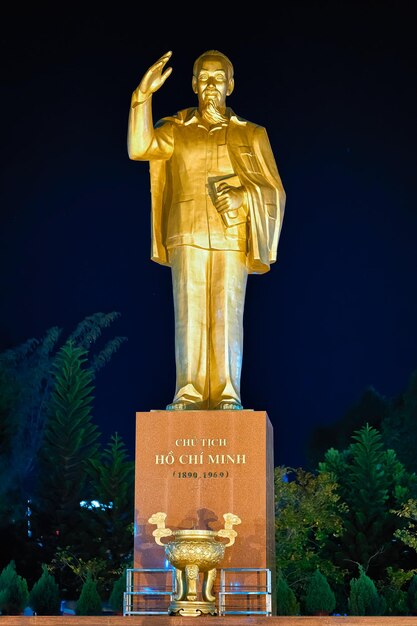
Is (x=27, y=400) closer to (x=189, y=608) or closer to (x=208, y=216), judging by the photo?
(x=208, y=216)

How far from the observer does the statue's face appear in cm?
936

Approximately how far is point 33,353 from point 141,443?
13.4 m

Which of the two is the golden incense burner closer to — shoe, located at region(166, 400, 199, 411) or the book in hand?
shoe, located at region(166, 400, 199, 411)

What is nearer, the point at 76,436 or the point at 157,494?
the point at 157,494

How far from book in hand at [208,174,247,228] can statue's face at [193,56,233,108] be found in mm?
732

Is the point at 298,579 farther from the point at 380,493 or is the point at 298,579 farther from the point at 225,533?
the point at 225,533

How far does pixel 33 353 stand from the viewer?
2156 cm

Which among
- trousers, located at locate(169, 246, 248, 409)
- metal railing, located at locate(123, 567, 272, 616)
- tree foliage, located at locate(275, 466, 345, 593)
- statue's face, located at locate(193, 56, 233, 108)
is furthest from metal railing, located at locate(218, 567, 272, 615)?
tree foliage, located at locate(275, 466, 345, 593)

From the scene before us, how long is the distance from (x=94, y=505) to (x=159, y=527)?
10.8 metres

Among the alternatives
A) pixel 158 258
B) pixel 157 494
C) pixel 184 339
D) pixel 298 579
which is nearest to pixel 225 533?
pixel 157 494

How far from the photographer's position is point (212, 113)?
9430mm

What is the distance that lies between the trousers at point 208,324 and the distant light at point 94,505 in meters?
10.1

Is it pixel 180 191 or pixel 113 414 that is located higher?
pixel 113 414

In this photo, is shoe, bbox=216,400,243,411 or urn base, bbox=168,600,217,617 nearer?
urn base, bbox=168,600,217,617
